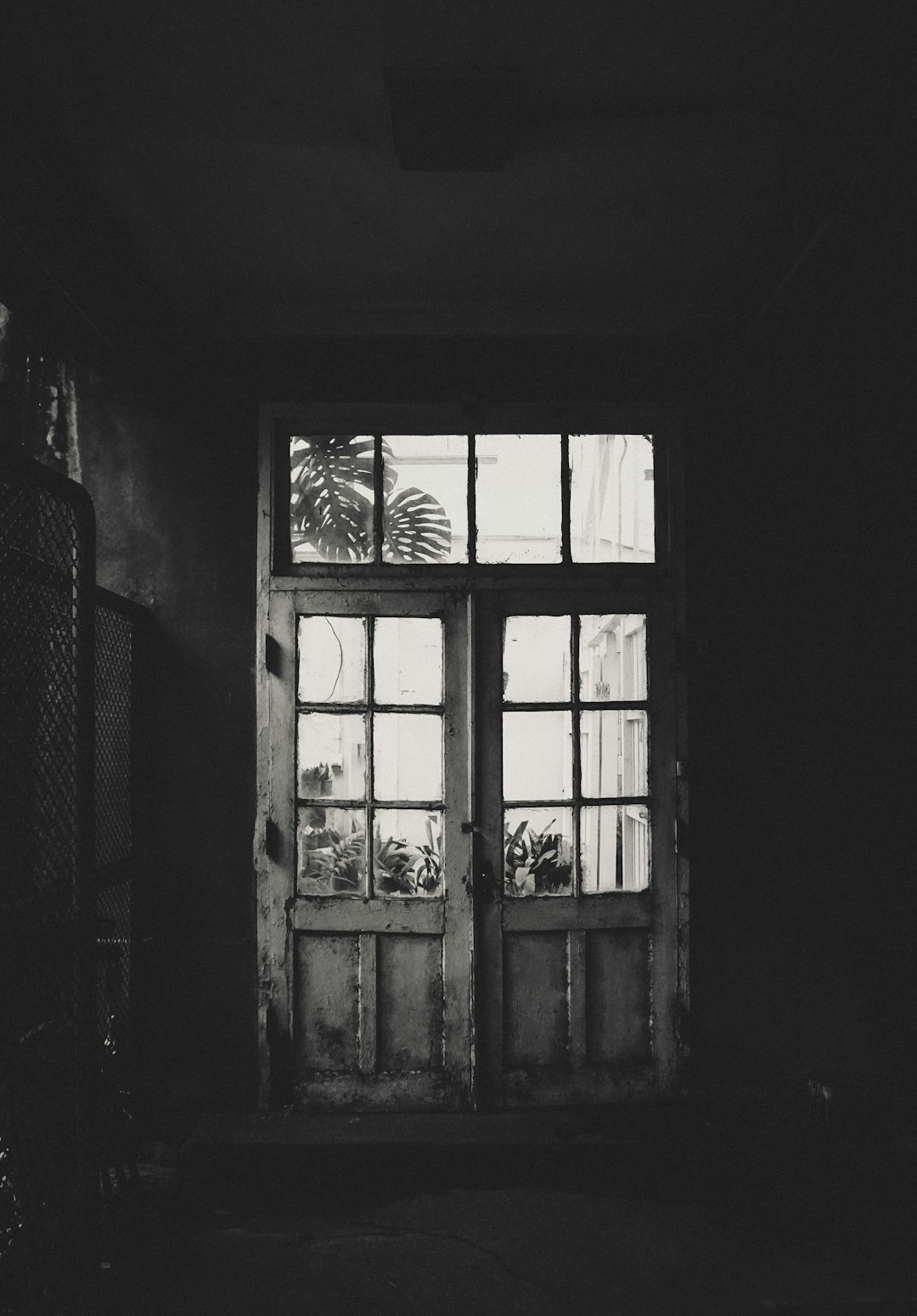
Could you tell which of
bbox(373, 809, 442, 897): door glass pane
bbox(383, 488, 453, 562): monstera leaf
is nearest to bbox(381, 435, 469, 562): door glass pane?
bbox(383, 488, 453, 562): monstera leaf

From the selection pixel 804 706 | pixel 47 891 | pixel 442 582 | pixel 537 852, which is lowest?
pixel 537 852

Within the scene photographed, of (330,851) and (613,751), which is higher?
(613,751)

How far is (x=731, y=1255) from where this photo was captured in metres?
2.71

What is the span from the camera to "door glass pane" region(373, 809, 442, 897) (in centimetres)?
362

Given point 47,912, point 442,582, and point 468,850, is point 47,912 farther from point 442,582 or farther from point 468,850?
point 442,582

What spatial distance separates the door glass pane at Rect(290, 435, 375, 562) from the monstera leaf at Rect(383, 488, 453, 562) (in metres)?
0.08

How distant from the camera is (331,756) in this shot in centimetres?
366

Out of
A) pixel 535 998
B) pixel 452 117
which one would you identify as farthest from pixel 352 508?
pixel 535 998

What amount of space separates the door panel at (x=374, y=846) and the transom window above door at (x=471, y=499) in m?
0.27

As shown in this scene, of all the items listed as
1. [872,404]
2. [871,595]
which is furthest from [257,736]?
[872,404]

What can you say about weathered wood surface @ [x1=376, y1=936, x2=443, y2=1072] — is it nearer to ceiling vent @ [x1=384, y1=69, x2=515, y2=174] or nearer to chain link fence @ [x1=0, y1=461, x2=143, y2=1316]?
chain link fence @ [x1=0, y1=461, x2=143, y2=1316]

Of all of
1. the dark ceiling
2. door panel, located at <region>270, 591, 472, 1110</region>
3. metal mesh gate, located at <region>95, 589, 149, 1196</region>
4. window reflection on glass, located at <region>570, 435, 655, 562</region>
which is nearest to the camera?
the dark ceiling

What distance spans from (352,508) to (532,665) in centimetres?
103

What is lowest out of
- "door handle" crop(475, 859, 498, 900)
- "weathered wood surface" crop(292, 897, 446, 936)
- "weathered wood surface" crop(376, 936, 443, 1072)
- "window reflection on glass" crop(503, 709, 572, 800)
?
"weathered wood surface" crop(376, 936, 443, 1072)
